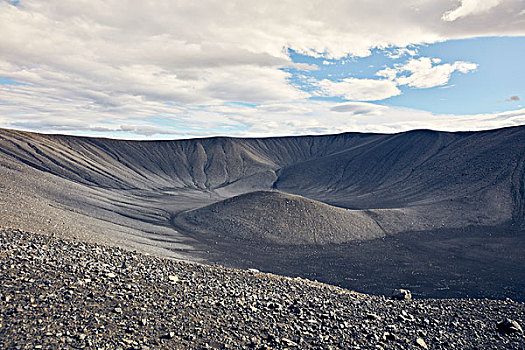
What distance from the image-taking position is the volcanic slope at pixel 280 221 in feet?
125

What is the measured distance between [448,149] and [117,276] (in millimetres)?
88163

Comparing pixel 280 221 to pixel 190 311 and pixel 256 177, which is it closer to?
pixel 190 311

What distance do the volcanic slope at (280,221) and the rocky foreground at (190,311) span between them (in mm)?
23626

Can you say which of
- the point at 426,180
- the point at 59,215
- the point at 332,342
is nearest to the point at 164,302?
the point at 332,342

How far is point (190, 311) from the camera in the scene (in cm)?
949

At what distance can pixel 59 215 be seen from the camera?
1216 inches

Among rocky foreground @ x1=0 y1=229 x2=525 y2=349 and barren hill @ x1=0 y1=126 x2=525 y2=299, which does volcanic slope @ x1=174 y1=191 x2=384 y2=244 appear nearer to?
barren hill @ x1=0 y1=126 x2=525 y2=299

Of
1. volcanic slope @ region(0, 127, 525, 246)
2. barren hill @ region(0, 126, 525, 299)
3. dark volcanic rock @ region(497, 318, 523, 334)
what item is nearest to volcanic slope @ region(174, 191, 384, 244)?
barren hill @ region(0, 126, 525, 299)

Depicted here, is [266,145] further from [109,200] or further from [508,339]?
[508,339]

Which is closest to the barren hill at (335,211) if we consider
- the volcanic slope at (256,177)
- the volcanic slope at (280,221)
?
the volcanic slope at (280,221)

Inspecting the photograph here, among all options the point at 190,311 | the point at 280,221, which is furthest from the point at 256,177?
the point at 190,311

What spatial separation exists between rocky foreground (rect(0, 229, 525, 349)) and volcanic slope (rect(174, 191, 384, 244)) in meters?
23.6

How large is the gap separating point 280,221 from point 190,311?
31.7 metres

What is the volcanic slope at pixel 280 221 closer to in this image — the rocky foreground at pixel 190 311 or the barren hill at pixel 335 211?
the barren hill at pixel 335 211
